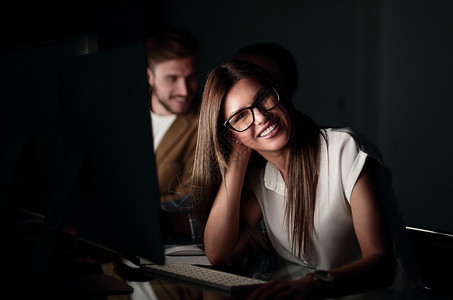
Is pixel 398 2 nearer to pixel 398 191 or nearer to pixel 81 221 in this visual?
pixel 398 191

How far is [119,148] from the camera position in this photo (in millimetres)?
764

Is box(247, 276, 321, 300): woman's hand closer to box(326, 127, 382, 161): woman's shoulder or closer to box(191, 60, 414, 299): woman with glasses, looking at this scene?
box(191, 60, 414, 299): woman with glasses

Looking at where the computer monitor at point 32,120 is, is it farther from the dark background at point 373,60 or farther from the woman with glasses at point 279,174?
the dark background at point 373,60

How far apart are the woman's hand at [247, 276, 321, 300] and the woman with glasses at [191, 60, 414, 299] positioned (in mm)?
338

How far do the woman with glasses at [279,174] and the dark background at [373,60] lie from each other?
182 cm

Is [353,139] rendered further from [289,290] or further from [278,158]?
[289,290]

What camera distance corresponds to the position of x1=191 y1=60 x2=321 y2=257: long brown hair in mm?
1246

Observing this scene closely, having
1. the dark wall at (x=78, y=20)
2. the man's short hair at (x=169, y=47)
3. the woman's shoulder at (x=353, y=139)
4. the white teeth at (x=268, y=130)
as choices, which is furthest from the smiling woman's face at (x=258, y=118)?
the dark wall at (x=78, y=20)

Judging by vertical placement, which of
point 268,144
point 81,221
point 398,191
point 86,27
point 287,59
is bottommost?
point 398,191

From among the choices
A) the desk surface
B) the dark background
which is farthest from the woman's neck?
the dark background

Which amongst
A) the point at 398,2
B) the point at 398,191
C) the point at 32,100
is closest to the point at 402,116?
the point at 398,191

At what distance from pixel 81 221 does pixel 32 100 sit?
0.37 meters

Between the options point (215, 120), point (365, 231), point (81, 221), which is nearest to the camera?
point (81, 221)

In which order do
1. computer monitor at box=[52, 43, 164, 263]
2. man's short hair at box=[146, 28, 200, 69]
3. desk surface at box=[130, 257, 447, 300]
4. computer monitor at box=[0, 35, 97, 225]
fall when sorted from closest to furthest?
computer monitor at box=[52, 43, 164, 263] → desk surface at box=[130, 257, 447, 300] → computer monitor at box=[0, 35, 97, 225] → man's short hair at box=[146, 28, 200, 69]
